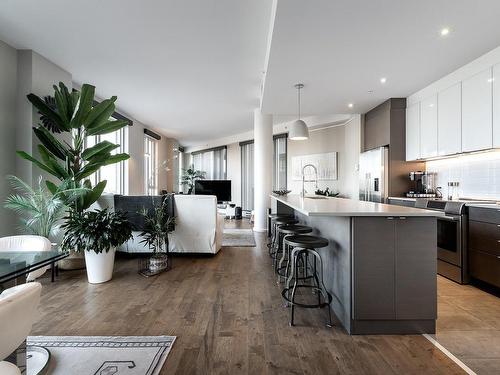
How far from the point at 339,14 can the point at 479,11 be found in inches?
48.1

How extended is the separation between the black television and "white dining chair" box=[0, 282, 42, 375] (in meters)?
7.46

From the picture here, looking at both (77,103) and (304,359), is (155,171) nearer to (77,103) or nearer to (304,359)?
(77,103)

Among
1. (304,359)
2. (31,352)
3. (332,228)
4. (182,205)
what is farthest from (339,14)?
(31,352)

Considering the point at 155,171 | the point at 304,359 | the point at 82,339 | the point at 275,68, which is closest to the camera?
the point at 304,359

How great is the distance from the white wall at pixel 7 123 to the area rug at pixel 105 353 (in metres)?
2.28

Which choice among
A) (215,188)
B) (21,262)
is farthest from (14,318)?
(215,188)

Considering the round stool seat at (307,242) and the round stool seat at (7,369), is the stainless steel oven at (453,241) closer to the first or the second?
the round stool seat at (307,242)

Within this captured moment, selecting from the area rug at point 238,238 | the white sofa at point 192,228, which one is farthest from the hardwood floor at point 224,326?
the area rug at point 238,238

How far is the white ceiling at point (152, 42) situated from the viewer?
2707 mm

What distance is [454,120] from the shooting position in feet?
11.9

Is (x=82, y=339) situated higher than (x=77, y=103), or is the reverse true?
(x=77, y=103)

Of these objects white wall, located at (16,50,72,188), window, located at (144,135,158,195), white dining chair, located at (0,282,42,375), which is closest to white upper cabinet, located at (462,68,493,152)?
white dining chair, located at (0,282,42,375)

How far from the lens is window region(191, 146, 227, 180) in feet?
34.6

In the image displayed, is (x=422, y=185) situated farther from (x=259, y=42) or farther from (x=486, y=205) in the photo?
(x=259, y=42)
